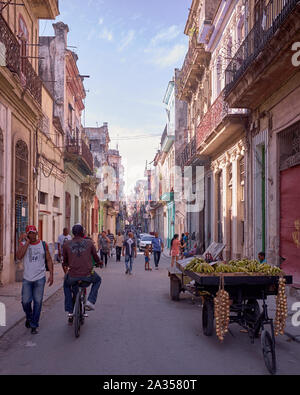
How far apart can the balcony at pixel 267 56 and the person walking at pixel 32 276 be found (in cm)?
611

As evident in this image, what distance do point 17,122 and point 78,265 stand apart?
798cm

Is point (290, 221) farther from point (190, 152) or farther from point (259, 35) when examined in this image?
point (190, 152)

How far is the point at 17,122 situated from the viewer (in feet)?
46.0

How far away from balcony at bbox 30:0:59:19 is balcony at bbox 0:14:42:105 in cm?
273

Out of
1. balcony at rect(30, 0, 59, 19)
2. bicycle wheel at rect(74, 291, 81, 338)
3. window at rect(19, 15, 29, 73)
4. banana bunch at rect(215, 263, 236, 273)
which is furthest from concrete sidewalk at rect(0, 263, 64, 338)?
balcony at rect(30, 0, 59, 19)

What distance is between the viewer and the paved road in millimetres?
5207

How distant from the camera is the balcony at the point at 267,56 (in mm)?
9059

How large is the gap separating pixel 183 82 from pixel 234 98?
12998mm

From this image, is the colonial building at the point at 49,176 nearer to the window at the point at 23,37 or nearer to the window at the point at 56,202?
the window at the point at 56,202

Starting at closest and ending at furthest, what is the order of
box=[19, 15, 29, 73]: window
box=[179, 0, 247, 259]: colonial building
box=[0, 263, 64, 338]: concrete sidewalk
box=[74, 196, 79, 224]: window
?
1. box=[0, 263, 64, 338]: concrete sidewalk
2. box=[19, 15, 29, 73]: window
3. box=[179, 0, 247, 259]: colonial building
4. box=[74, 196, 79, 224]: window

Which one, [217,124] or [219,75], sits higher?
[219,75]

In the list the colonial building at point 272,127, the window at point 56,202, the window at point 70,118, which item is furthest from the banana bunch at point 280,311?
the window at point 70,118

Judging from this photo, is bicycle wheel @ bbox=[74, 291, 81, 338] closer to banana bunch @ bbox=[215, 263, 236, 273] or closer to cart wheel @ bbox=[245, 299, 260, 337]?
banana bunch @ bbox=[215, 263, 236, 273]

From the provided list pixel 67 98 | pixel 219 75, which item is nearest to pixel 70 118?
pixel 67 98
